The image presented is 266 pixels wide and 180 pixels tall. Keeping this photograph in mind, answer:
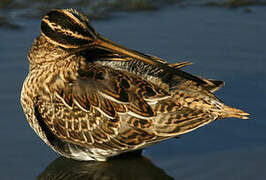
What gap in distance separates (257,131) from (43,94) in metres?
2.90

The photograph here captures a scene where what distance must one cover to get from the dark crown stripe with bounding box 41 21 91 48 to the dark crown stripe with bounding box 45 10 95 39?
8 cm

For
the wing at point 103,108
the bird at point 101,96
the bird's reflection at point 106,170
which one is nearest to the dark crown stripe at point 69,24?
the bird at point 101,96

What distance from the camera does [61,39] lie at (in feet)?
21.4

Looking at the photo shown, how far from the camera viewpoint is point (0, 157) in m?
6.94

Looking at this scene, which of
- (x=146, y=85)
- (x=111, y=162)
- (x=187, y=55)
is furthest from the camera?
(x=187, y=55)

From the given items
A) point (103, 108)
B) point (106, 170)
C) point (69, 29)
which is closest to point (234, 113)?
point (103, 108)

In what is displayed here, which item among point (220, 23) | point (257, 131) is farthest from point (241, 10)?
point (257, 131)

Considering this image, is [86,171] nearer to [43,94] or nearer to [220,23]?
[43,94]

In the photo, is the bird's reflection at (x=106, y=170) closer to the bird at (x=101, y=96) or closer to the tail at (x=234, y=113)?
the bird at (x=101, y=96)

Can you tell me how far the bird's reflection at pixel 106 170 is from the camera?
681cm

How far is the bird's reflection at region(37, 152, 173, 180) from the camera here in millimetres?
6809

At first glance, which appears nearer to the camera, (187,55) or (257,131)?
(257,131)

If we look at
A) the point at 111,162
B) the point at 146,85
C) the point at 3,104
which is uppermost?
the point at 146,85

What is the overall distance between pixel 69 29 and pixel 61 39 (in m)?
0.23
